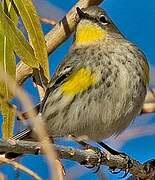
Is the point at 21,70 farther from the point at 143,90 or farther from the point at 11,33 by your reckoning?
the point at 143,90

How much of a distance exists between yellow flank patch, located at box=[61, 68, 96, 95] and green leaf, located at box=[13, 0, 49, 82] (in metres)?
0.25

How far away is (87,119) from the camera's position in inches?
66.7

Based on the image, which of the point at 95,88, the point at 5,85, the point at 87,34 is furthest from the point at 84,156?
the point at 87,34

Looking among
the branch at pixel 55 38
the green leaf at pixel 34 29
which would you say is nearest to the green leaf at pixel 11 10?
the green leaf at pixel 34 29

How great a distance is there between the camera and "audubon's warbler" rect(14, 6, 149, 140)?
1.64 m

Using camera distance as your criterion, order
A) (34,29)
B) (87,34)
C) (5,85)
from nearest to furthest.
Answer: (5,85)
(34,29)
(87,34)

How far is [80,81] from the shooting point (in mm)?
1630

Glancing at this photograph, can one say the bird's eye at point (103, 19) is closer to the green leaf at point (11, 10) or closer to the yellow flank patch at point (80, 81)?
the yellow flank patch at point (80, 81)

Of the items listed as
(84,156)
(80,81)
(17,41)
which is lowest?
(84,156)

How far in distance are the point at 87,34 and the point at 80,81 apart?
338 millimetres

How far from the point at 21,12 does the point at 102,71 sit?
1.29ft

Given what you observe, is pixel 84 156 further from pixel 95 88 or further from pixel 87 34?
pixel 87 34

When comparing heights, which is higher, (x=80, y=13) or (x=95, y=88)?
(x=80, y=13)

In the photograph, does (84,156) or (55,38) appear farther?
(55,38)
